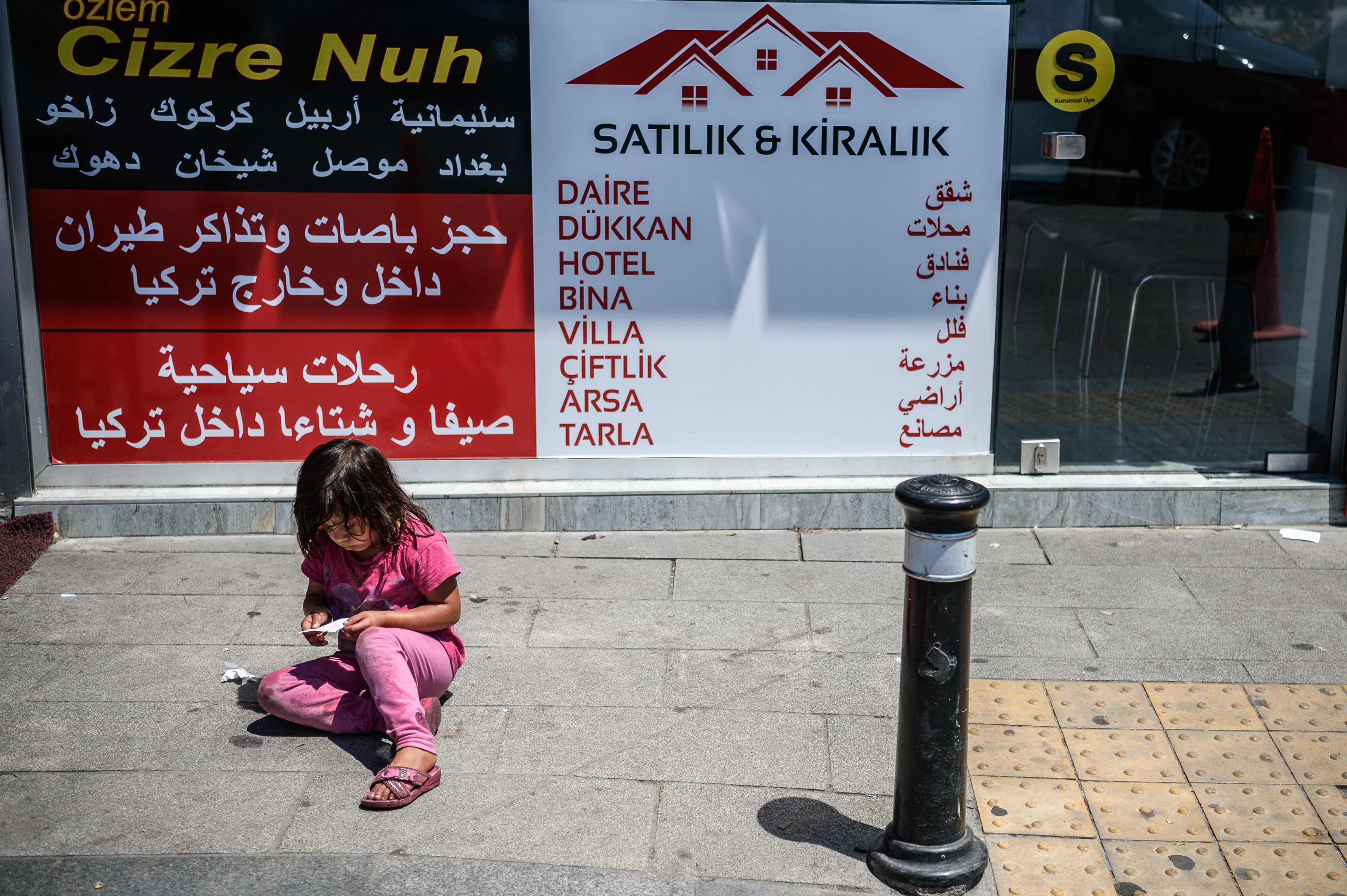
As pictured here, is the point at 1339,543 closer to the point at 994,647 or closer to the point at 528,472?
the point at 994,647

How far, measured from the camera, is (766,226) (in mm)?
6051

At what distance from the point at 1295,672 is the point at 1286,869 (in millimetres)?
1400

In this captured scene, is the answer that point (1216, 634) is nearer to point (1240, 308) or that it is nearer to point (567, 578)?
point (1240, 308)

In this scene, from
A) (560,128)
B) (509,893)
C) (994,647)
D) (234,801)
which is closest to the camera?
(509,893)

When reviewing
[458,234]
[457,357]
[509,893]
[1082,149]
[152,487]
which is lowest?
[509,893]

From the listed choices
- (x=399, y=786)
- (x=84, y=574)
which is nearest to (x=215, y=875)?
(x=399, y=786)

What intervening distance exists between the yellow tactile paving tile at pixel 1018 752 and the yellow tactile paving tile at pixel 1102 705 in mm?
150

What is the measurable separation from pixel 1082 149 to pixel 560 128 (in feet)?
8.19

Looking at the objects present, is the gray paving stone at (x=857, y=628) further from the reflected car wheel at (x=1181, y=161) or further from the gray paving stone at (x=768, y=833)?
the reflected car wheel at (x=1181, y=161)

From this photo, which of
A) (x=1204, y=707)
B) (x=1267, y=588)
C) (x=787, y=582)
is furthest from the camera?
(x=787, y=582)

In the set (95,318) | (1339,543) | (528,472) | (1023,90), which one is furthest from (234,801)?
(1339,543)

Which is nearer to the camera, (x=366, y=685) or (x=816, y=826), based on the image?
(x=816, y=826)

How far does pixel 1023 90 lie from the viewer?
599cm

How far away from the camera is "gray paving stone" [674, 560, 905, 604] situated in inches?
210
